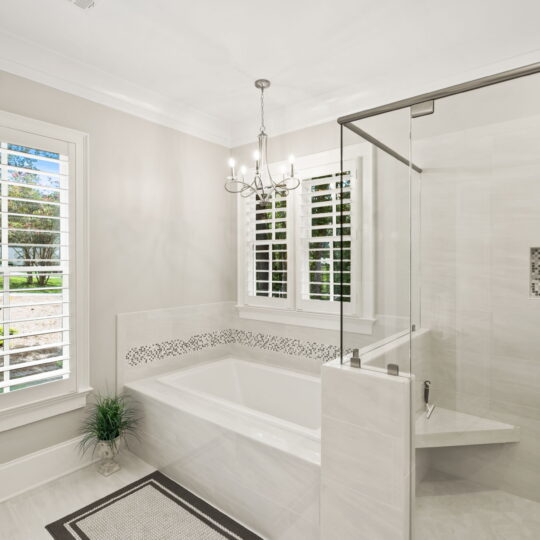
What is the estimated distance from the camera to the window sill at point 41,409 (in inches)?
83.1

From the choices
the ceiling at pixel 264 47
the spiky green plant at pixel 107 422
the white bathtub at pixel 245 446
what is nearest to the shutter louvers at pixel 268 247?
the white bathtub at pixel 245 446

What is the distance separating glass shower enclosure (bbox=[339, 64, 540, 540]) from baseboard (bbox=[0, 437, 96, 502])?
202 cm

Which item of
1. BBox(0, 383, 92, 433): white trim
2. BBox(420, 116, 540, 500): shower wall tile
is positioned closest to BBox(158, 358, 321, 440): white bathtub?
BBox(0, 383, 92, 433): white trim

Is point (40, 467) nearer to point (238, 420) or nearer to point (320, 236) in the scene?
point (238, 420)

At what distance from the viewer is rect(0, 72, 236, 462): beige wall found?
233 centimetres

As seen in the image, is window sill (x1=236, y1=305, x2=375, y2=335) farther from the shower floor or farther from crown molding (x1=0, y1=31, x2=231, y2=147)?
crown molding (x1=0, y1=31, x2=231, y2=147)

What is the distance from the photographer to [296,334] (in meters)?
3.08

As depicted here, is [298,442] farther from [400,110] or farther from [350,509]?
[400,110]

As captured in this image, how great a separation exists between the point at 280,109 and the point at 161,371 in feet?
7.81

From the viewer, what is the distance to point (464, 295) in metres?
1.46

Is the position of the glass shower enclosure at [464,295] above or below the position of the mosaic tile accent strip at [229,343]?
above

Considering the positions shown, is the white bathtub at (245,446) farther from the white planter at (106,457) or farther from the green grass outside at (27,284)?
the green grass outside at (27,284)

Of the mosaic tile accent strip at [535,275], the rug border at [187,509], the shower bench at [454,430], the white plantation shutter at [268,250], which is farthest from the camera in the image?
the white plantation shutter at [268,250]

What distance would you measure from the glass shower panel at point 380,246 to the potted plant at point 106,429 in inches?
66.6
